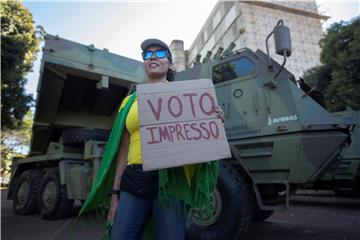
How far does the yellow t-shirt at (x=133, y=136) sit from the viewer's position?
5.43ft

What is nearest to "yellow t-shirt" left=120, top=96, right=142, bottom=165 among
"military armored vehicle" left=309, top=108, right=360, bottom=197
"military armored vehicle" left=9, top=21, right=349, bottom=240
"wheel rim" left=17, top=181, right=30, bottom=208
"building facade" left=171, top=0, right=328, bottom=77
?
"military armored vehicle" left=9, top=21, right=349, bottom=240

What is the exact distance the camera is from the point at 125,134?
1.79m

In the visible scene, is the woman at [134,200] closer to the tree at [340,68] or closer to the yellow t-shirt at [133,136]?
the yellow t-shirt at [133,136]

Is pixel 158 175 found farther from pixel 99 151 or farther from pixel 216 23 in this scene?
pixel 216 23

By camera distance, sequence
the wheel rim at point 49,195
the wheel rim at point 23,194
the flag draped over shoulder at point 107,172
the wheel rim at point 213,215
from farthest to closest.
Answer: the wheel rim at point 23,194
the wheel rim at point 49,195
the wheel rim at point 213,215
the flag draped over shoulder at point 107,172

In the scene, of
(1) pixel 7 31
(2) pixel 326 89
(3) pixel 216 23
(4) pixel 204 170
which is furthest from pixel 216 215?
(3) pixel 216 23

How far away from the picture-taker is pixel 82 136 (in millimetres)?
5379

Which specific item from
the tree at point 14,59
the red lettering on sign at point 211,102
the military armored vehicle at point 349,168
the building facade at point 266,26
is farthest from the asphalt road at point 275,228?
the building facade at point 266,26

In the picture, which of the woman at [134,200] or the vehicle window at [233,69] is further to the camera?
the vehicle window at [233,69]

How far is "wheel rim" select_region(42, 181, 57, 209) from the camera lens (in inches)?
228

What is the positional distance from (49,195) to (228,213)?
4041 millimetres

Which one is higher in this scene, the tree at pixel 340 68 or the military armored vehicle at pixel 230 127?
the tree at pixel 340 68

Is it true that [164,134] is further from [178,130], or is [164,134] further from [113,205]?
[113,205]

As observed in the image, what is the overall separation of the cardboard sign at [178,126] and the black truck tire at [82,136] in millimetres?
4020
